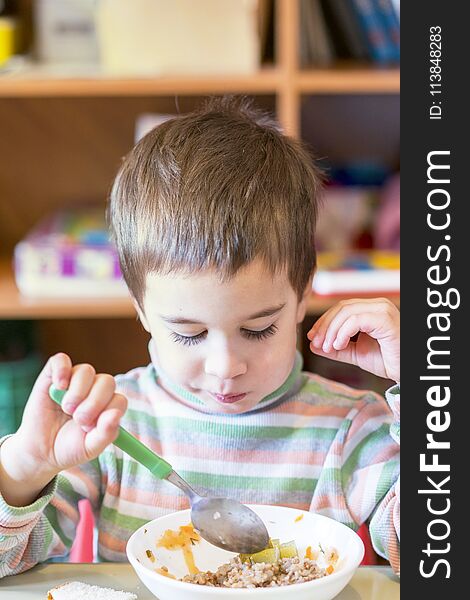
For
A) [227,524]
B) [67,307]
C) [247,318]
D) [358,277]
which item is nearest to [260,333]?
[247,318]

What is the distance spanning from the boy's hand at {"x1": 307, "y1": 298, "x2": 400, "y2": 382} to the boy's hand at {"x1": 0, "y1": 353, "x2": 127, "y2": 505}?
0.21 meters

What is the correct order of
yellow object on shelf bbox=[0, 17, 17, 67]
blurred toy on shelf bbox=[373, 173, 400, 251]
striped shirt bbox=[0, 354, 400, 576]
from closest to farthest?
striped shirt bbox=[0, 354, 400, 576], yellow object on shelf bbox=[0, 17, 17, 67], blurred toy on shelf bbox=[373, 173, 400, 251]

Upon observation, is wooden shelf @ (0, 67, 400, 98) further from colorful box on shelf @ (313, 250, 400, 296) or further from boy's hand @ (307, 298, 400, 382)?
boy's hand @ (307, 298, 400, 382)

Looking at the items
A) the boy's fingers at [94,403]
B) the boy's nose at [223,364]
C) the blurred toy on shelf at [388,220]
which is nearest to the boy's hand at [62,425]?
the boy's fingers at [94,403]

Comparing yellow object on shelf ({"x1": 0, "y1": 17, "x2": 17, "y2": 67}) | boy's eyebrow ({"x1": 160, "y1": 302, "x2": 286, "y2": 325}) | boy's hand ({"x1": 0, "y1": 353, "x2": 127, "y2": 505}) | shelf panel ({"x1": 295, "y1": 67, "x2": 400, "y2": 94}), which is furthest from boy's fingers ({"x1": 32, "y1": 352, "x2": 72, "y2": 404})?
yellow object on shelf ({"x1": 0, "y1": 17, "x2": 17, "y2": 67})

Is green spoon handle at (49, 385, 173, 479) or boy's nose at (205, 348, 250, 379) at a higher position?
boy's nose at (205, 348, 250, 379)

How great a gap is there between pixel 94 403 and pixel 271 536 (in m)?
0.21

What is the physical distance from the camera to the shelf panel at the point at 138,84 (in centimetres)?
180

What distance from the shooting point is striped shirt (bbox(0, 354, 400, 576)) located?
90 cm

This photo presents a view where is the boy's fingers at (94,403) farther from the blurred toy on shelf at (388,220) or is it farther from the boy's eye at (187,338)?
the blurred toy on shelf at (388,220)

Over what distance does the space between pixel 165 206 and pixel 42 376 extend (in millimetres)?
188

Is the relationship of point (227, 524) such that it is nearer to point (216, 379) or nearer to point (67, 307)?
point (216, 379)

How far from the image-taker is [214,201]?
821mm

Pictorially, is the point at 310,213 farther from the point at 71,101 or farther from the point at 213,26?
the point at 71,101
